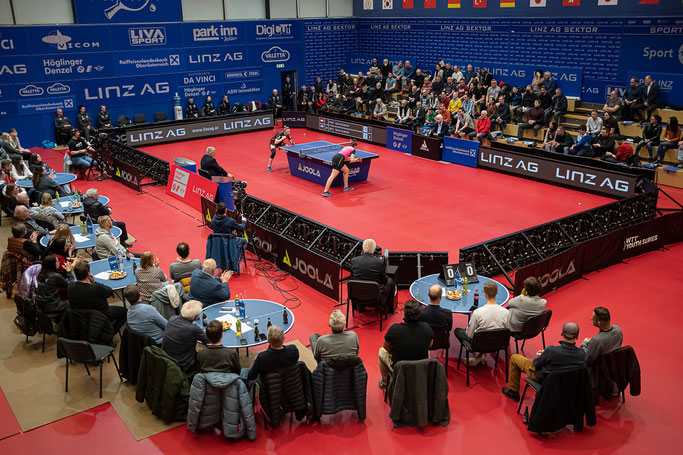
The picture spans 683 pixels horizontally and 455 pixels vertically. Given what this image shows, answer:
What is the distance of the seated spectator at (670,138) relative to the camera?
687 inches

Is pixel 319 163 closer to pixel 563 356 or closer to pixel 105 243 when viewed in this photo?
pixel 105 243

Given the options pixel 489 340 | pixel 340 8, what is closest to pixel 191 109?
pixel 340 8

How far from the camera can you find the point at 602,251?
11.7 metres

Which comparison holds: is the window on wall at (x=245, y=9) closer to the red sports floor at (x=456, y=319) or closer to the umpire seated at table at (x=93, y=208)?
the red sports floor at (x=456, y=319)

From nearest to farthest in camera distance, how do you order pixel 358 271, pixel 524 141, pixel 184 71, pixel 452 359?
1. pixel 452 359
2. pixel 358 271
3. pixel 524 141
4. pixel 184 71

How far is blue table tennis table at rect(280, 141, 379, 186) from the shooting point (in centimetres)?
1741

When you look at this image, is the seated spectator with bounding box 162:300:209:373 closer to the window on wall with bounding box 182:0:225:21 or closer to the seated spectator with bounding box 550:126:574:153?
the seated spectator with bounding box 550:126:574:153

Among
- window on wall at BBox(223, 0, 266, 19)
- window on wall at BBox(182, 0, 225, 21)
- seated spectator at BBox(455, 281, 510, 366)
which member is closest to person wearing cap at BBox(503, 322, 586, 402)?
seated spectator at BBox(455, 281, 510, 366)

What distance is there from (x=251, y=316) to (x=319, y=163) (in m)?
9.95

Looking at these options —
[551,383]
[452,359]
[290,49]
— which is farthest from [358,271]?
[290,49]

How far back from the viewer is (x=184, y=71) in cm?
2788

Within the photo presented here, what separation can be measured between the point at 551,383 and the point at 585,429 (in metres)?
0.98

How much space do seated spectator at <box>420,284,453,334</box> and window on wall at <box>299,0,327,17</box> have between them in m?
26.5

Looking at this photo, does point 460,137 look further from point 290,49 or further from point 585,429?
point 585,429
